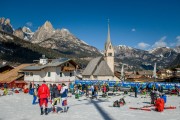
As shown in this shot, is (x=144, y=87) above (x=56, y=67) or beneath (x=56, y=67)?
beneath

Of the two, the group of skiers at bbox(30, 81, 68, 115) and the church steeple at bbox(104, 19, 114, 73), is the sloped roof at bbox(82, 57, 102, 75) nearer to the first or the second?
the church steeple at bbox(104, 19, 114, 73)

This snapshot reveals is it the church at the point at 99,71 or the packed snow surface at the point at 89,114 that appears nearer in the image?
the packed snow surface at the point at 89,114

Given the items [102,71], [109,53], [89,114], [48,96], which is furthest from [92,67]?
[89,114]

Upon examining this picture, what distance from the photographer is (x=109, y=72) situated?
8819 centimetres

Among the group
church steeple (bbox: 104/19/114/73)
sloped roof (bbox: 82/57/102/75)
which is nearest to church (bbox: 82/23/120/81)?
sloped roof (bbox: 82/57/102/75)

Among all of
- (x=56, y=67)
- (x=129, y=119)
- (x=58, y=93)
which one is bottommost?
(x=129, y=119)

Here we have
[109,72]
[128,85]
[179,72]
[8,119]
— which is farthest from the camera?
[179,72]

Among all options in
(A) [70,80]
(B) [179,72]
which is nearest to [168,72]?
(B) [179,72]

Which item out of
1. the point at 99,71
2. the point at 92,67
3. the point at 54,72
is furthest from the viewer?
the point at 92,67

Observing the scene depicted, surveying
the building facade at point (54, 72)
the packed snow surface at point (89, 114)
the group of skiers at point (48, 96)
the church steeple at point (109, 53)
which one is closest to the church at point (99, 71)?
the church steeple at point (109, 53)

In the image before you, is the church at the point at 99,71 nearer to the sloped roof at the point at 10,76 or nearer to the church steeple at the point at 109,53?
the church steeple at the point at 109,53

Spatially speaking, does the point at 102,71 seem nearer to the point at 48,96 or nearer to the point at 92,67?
the point at 92,67

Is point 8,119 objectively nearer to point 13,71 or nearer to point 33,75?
point 33,75

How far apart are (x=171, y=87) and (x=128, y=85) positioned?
878 cm
